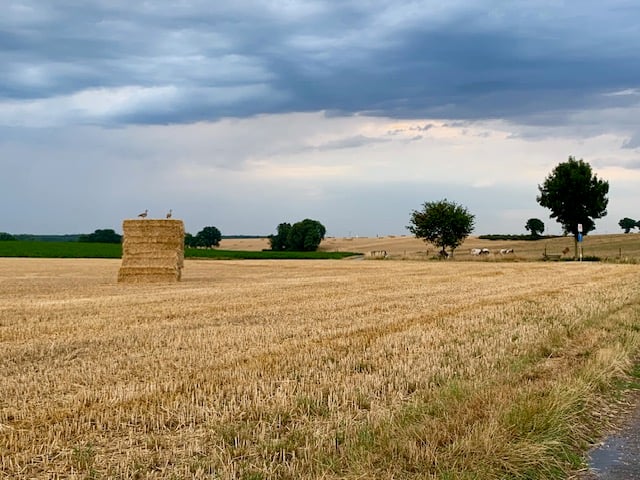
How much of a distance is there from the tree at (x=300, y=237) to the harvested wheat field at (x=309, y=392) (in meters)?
98.8

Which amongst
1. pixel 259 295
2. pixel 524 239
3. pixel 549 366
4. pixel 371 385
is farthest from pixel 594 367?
pixel 524 239

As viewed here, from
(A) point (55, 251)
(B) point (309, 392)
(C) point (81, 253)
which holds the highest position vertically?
(A) point (55, 251)

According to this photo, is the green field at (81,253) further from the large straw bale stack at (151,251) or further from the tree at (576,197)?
the large straw bale stack at (151,251)

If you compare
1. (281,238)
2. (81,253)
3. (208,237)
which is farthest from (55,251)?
(208,237)

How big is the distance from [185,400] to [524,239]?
102902mm

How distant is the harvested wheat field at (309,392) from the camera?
16.8 feet

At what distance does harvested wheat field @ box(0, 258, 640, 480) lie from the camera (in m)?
5.11

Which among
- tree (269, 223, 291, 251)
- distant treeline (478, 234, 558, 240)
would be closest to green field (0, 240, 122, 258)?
tree (269, 223, 291, 251)

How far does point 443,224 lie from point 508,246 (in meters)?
23.2

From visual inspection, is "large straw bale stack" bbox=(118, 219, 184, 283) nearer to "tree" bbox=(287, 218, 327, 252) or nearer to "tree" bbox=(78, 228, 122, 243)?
"tree" bbox=(287, 218, 327, 252)

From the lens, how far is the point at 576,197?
2404 inches

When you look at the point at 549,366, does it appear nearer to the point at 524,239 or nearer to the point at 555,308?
the point at 555,308

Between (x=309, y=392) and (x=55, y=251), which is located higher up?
(x=55, y=251)

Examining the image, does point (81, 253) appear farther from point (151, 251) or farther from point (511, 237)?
point (511, 237)
